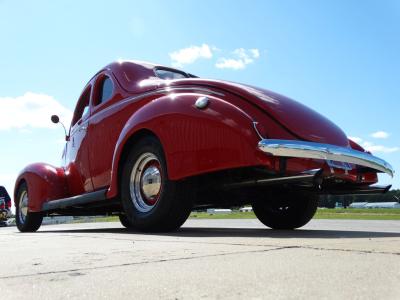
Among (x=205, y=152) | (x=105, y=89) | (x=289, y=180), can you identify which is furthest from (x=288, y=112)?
(x=105, y=89)

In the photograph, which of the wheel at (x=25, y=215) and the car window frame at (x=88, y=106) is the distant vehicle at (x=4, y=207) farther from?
the car window frame at (x=88, y=106)

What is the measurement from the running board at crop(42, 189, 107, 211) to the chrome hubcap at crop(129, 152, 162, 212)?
1.64 feet

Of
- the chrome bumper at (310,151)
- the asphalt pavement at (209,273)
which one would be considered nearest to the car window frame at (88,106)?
the chrome bumper at (310,151)

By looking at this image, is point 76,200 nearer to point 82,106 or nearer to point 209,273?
point 82,106

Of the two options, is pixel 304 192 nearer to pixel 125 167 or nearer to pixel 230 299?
pixel 125 167

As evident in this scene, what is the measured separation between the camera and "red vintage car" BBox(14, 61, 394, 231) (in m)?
3.87

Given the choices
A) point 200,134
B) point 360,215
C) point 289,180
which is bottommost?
point 360,215

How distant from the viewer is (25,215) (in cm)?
748

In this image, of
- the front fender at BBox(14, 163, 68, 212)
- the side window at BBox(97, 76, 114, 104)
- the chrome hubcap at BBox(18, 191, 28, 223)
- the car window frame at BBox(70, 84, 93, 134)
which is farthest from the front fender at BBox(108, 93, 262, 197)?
the chrome hubcap at BBox(18, 191, 28, 223)

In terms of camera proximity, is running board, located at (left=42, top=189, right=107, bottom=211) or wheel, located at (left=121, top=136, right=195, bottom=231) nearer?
wheel, located at (left=121, top=136, right=195, bottom=231)

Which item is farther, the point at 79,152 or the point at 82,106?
the point at 82,106

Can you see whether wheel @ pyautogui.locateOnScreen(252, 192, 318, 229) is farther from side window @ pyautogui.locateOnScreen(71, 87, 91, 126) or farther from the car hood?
side window @ pyautogui.locateOnScreen(71, 87, 91, 126)

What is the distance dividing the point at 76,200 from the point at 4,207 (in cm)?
1490

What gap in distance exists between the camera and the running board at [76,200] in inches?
206
